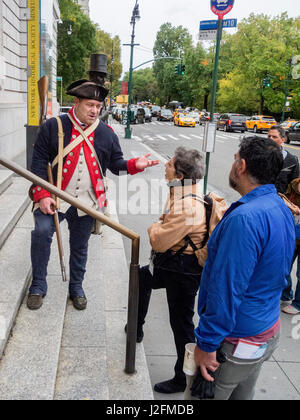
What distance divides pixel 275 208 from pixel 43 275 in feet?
7.20

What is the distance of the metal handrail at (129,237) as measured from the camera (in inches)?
104

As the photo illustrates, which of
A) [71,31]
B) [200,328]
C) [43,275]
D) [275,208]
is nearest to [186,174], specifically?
[275,208]

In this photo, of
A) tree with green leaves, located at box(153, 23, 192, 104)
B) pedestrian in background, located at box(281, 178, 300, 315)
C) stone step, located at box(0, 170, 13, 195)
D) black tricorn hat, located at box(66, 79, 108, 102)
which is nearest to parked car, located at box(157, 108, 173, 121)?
tree with green leaves, located at box(153, 23, 192, 104)

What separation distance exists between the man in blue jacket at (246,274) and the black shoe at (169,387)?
3.68 ft

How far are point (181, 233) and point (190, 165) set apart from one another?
0.45 metres

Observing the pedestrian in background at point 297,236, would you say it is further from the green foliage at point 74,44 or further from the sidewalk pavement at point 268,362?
the green foliage at point 74,44

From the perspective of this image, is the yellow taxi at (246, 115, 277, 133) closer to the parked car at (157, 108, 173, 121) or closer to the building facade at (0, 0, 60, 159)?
the parked car at (157, 108, 173, 121)

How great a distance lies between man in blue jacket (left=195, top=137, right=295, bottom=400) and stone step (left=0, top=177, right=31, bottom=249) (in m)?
2.99

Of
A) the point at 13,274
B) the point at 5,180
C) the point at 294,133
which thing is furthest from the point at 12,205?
the point at 294,133

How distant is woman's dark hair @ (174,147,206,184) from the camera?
9.07 ft

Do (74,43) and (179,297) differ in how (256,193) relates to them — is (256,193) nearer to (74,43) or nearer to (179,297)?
(179,297)

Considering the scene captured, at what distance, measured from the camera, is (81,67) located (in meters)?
42.5

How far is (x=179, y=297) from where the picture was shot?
294 centimetres
